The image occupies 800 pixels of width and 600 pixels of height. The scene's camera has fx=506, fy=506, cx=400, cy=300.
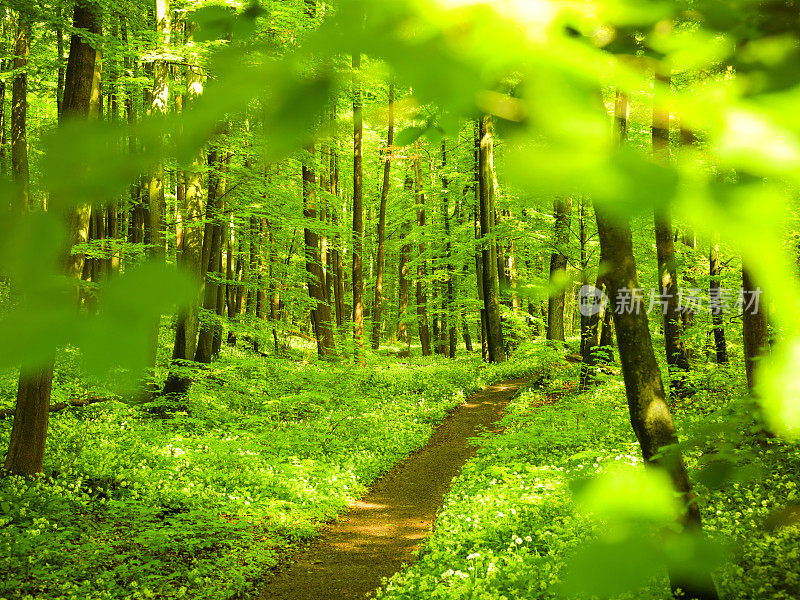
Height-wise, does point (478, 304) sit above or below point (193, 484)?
above

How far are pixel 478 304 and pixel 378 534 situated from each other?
13620mm

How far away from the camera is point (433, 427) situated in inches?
464

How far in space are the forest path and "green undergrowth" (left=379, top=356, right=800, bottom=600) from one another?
0.42 meters

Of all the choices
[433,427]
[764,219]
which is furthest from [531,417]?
[764,219]

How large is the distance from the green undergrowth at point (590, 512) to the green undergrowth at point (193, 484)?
191cm

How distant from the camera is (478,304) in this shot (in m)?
19.8

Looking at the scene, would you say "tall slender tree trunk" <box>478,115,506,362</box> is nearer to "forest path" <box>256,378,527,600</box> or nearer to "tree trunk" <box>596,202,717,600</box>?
"forest path" <box>256,378,527,600</box>

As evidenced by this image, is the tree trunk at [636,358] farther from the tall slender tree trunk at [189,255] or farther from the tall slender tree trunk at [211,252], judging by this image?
the tall slender tree trunk at [189,255]

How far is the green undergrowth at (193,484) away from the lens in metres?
5.32

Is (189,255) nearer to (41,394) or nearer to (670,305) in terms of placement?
(41,394)

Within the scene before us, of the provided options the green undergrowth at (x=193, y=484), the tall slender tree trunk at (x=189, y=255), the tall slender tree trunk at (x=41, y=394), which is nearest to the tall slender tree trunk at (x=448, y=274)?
the green undergrowth at (x=193, y=484)

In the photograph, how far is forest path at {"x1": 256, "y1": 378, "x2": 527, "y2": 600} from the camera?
5.70 m

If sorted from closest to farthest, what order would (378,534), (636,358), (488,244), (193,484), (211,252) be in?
(636,358) → (378,534) → (193,484) → (211,252) → (488,244)

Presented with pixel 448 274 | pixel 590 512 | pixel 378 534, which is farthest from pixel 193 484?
pixel 448 274
